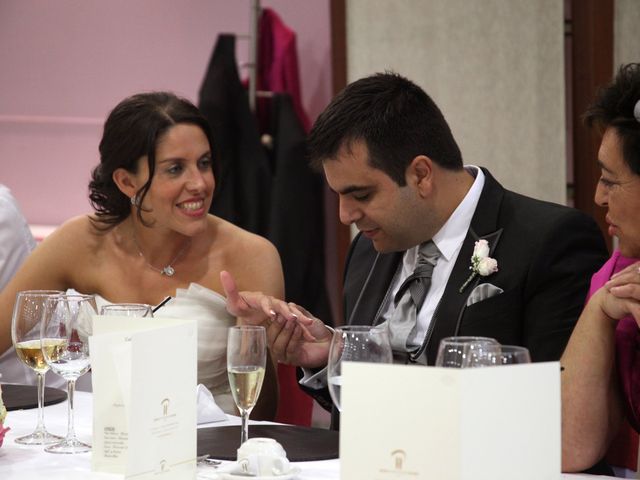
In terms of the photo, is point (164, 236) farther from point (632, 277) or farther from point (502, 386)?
point (502, 386)

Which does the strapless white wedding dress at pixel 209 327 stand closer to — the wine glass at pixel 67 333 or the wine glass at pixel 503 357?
the wine glass at pixel 67 333

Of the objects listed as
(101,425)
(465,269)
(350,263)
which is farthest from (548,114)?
(101,425)

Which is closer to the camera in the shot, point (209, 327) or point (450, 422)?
point (450, 422)

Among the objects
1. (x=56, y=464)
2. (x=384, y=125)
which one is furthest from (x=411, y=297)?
(x=56, y=464)

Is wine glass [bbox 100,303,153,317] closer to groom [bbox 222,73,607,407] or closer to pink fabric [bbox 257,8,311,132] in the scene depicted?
groom [bbox 222,73,607,407]

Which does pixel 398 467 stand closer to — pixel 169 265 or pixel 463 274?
pixel 463 274

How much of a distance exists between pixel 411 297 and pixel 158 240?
3.14 ft

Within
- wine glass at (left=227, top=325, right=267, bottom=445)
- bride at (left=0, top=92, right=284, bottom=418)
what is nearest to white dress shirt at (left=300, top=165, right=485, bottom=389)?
bride at (left=0, top=92, right=284, bottom=418)

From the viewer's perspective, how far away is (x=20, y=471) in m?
1.73

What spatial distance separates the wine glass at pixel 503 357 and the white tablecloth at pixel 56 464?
400mm

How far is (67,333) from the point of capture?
1.82m

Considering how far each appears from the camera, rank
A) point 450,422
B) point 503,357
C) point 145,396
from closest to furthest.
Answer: point 450,422 → point 503,357 → point 145,396

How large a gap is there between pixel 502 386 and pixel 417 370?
100 mm

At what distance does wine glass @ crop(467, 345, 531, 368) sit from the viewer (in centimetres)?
132
